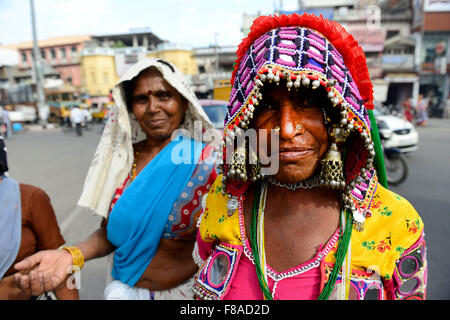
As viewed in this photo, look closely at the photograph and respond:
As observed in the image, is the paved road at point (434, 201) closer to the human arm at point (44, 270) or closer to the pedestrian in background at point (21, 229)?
the human arm at point (44, 270)

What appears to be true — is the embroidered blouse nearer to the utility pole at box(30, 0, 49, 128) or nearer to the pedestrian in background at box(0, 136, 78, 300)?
the pedestrian in background at box(0, 136, 78, 300)

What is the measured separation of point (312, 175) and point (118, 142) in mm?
1200

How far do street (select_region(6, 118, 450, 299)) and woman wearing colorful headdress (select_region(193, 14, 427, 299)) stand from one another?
7.70ft

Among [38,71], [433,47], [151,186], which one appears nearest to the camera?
[151,186]

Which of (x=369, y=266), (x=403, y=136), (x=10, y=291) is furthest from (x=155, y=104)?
(x=403, y=136)

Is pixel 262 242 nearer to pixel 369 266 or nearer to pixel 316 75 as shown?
pixel 369 266

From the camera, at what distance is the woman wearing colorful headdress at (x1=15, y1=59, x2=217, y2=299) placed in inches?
64.3

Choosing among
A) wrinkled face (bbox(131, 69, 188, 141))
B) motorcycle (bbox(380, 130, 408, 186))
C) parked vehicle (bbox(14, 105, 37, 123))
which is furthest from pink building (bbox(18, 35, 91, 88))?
wrinkled face (bbox(131, 69, 188, 141))

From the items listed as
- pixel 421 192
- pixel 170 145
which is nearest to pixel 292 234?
pixel 170 145

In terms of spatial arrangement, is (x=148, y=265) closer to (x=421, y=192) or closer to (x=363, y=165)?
(x=363, y=165)

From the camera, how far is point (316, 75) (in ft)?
2.93

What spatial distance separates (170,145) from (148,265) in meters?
0.66

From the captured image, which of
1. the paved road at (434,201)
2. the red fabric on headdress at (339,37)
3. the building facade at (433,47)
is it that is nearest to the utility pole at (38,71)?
the paved road at (434,201)

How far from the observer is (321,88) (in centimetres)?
96
